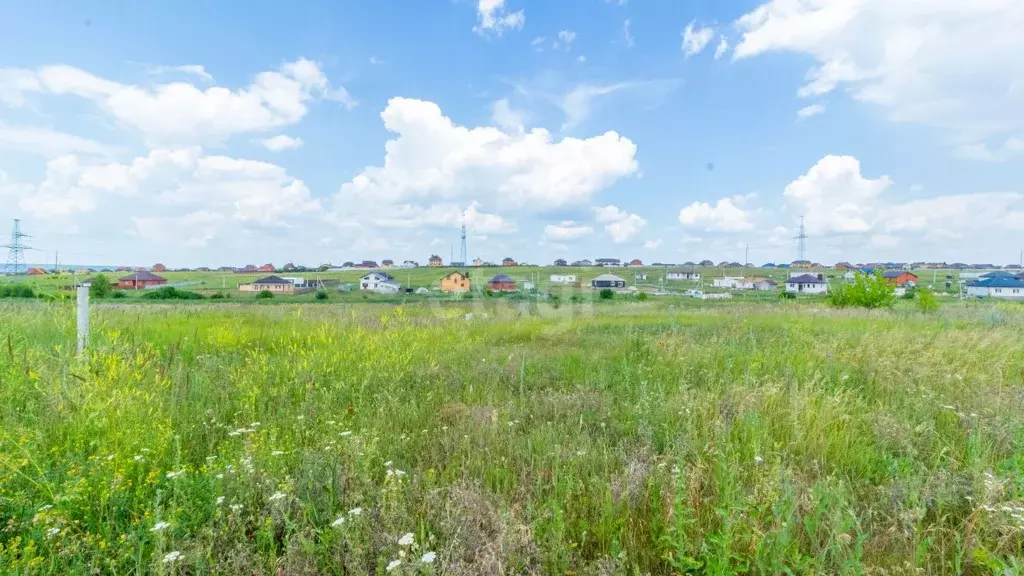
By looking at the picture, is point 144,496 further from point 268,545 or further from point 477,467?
point 477,467

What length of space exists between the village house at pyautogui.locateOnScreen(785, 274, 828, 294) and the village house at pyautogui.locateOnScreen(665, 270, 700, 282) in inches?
864

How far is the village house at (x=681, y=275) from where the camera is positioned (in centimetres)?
10424

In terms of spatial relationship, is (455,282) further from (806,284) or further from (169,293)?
(806,284)

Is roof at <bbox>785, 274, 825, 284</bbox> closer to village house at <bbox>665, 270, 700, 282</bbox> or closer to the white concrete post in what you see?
village house at <bbox>665, 270, 700, 282</bbox>

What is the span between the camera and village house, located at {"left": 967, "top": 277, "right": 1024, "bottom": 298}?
222 feet

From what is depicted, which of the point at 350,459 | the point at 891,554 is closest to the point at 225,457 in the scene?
the point at 350,459

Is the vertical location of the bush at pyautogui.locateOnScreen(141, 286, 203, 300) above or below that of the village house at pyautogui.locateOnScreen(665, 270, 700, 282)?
below

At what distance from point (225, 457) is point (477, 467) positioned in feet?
5.92

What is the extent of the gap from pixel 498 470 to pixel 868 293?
100 ft

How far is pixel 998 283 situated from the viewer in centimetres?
7069

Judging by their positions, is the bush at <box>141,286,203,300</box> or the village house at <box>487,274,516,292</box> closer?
the bush at <box>141,286,203,300</box>

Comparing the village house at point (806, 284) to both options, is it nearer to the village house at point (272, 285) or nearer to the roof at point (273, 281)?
the village house at point (272, 285)

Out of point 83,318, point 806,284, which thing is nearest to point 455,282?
point 83,318

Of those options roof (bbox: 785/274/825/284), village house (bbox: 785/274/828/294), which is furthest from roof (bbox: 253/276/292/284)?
roof (bbox: 785/274/825/284)
